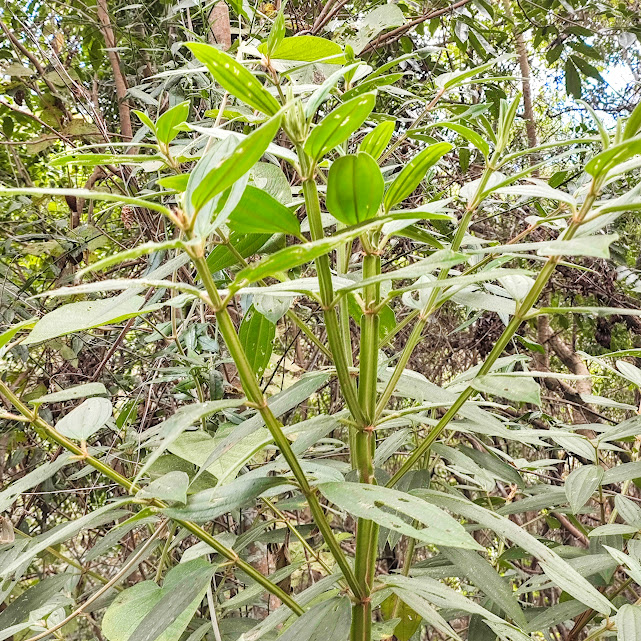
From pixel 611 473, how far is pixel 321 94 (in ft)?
1.71

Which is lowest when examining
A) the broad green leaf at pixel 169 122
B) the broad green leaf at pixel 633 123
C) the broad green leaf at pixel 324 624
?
the broad green leaf at pixel 324 624

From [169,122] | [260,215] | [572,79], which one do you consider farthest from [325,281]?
[572,79]

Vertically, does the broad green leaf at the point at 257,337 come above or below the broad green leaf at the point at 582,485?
above

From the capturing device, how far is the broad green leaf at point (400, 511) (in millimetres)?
310

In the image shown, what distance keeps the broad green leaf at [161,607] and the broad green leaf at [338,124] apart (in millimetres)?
322

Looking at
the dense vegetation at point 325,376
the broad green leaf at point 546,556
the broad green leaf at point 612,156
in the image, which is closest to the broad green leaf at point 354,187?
the dense vegetation at point 325,376

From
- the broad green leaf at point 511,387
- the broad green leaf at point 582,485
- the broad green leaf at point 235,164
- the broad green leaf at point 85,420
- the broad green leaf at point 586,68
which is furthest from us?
the broad green leaf at point 586,68

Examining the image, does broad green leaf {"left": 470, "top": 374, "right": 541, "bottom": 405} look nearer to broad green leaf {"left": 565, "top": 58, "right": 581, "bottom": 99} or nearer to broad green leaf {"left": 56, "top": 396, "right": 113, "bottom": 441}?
broad green leaf {"left": 56, "top": 396, "right": 113, "bottom": 441}

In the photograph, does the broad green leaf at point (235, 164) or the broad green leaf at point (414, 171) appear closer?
the broad green leaf at point (235, 164)

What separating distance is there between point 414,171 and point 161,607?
1.19 feet

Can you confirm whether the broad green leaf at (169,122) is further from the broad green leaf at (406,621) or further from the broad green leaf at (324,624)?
the broad green leaf at (406,621)

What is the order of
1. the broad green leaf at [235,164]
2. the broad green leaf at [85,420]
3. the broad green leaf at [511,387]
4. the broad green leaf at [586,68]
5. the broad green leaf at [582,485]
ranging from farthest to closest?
the broad green leaf at [586,68]
the broad green leaf at [582,485]
the broad green leaf at [85,420]
the broad green leaf at [511,387]
the broad green leaf at [235,164]

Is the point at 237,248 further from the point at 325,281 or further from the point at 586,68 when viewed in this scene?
the point at 586,68

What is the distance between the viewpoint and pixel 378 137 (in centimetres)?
39
